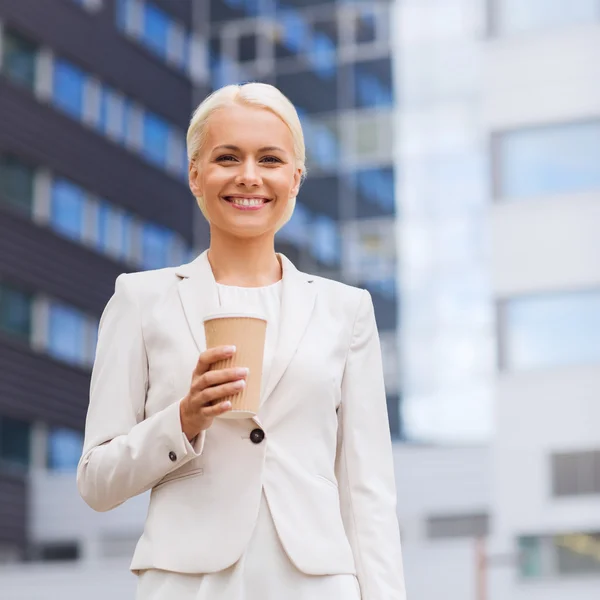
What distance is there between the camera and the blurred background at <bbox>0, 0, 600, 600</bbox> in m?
20.4

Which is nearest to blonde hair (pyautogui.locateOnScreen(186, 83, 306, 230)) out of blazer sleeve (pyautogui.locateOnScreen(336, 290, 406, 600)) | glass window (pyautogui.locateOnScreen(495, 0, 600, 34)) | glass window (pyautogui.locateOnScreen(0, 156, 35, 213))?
blazer sleeve (pyautogui.locateOnScreen(336, 290, 406, 600))

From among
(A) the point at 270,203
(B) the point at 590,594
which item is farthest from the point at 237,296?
(B) the point at 590,594

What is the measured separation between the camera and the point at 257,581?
233cm

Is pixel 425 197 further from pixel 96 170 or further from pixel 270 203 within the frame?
pixel 270 203

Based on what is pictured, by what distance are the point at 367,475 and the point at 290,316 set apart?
296 millimetres

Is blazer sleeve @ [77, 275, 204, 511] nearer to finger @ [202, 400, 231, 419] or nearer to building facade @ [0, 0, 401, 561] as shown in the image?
finger @ [202, 400, 231, 419]

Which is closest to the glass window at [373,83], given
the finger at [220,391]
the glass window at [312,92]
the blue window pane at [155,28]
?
the glass window at [312,92]

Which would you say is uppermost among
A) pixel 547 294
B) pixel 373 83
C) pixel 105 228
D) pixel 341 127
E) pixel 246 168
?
pixel 373 83

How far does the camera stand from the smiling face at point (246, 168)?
2.44 metres

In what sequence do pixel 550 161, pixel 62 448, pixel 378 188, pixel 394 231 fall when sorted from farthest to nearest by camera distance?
pixel 62 448 < pixel 378 188 < pixel 394 231 < pixel 550 161

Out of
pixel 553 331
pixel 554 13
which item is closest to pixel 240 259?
pixel 553 331

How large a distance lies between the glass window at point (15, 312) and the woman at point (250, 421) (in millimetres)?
21825

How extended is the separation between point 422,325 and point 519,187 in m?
3.08

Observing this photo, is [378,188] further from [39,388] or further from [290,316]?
[290,316]
